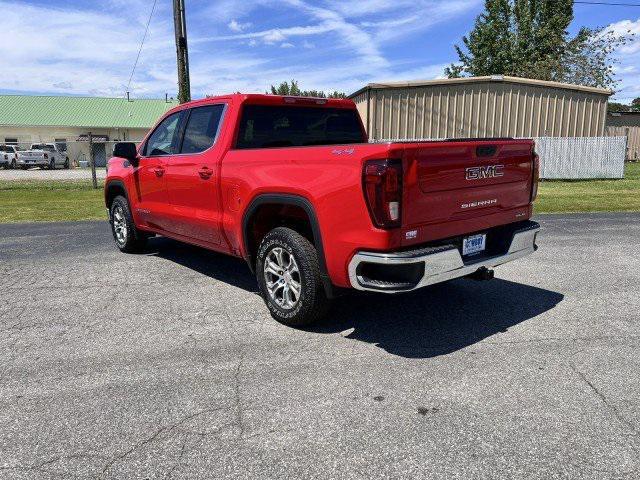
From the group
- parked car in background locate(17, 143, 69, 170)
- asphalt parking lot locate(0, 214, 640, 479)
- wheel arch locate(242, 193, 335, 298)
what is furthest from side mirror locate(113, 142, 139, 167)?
parked car in background locate(17, 143, 69, 170)

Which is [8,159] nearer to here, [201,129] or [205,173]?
[201,129]

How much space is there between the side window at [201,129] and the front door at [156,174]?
264 mm

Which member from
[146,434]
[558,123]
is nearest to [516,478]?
[146,434]

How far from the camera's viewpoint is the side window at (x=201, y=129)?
5.18 metres

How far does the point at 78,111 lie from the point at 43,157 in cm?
1316

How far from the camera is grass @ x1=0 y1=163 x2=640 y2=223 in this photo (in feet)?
38.3

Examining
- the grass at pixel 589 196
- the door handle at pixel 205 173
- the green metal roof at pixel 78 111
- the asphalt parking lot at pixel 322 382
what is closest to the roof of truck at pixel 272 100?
the door handle at pixel 205 173

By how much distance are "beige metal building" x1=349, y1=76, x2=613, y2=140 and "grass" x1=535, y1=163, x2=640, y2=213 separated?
3.18 meters

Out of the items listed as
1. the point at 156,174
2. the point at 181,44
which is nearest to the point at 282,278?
the point at 156,174

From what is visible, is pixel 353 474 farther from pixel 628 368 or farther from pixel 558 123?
pixel 558 123

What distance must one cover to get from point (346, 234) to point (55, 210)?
1082 centimetres

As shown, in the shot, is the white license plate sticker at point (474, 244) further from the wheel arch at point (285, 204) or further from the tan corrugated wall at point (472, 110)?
the tan corrugated wall at point (472, 110)

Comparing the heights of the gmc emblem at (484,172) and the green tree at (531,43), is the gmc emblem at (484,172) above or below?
below

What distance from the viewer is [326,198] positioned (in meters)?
3.77
